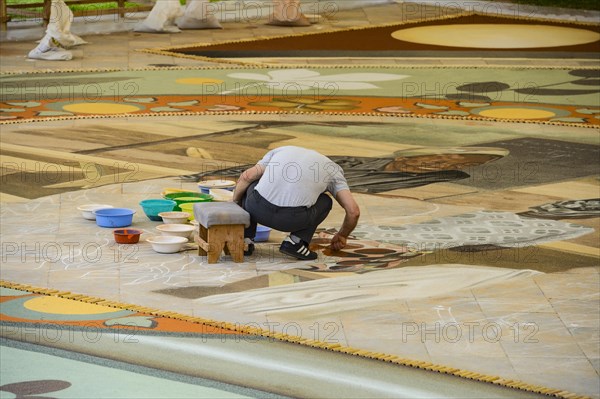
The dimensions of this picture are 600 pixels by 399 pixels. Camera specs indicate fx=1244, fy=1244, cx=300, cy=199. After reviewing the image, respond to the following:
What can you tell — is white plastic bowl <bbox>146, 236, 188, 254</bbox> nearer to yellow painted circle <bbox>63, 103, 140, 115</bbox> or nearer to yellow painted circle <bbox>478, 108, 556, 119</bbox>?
yellow painted circle <bbox>63, 103, 140, 115</bbox>

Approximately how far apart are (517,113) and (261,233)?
17.8 ft

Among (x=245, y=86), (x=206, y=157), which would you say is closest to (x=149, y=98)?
(x=245, y=86)

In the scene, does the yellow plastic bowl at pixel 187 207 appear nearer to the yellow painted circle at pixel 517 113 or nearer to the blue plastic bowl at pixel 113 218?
the blue plastic bowl at pixel 113 218

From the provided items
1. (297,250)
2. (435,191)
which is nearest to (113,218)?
(297,250)

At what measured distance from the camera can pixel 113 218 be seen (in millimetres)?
7750

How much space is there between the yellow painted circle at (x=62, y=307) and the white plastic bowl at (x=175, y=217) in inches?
59.9

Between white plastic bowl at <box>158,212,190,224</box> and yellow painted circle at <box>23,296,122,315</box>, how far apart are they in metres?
1.52

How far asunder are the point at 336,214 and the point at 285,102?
445cm

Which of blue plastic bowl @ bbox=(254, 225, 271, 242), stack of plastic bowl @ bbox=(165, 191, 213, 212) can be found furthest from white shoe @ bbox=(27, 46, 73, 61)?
blue plastic bowl @ bbox=(254, 225, 271, 242)

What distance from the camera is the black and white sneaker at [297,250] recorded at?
7.19 meters

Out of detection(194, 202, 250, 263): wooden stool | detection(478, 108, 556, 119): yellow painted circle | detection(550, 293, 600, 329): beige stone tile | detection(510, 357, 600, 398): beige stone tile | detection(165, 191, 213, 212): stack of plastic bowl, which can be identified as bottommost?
detection(478, 108, 556, 119): yellow painted circle

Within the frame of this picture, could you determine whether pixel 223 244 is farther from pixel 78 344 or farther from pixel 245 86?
pixel 245 86

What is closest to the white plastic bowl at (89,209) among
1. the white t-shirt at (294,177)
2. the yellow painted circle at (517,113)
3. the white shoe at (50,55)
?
the white t-shirt at (294,177)

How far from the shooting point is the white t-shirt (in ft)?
23.1
